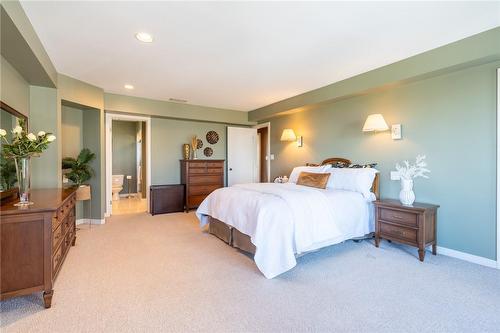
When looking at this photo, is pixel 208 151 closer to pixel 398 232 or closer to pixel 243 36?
pixel 243 36

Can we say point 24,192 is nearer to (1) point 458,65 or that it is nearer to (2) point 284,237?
(2) point 284,237

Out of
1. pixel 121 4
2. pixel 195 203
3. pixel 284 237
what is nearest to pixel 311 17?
A: pixel 121 4

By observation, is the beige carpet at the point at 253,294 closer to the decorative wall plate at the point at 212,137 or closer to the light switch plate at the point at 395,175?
the light switch plate at the point at 395,175

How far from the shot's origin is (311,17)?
2.26 metres

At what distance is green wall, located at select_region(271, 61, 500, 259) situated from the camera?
278cm

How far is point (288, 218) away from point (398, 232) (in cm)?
156

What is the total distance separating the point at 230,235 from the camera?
337 cm

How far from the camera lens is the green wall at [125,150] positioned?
8.12 m

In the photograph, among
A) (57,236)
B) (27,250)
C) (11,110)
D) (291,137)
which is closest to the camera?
(27,250)

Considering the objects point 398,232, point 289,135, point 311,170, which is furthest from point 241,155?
point 398,232

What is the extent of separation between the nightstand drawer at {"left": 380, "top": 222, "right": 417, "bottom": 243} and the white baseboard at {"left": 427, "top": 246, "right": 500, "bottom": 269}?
0.50m

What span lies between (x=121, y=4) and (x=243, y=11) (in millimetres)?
1006

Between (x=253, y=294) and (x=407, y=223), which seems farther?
(x=407, y=223)

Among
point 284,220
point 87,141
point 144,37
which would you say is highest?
point 144,37
